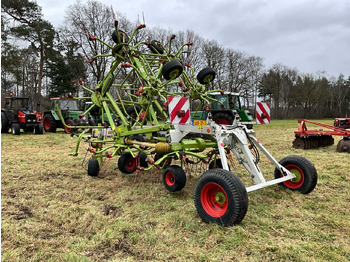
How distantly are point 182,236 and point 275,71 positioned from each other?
157 ft

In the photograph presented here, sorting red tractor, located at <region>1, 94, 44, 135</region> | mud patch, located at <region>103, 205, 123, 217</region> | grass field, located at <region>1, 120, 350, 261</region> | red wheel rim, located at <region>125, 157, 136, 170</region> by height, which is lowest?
mud patch, located at <region>103, 205, 123, 217</region>

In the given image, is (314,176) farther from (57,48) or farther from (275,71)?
(275,71)

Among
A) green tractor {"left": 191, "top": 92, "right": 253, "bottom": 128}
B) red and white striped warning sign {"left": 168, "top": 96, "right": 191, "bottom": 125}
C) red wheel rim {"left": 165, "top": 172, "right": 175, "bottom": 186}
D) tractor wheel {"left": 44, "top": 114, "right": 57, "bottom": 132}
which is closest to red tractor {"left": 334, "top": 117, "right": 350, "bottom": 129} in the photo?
green tractor {"left": 191, "top": 92, "right": 253, "bottom": 128}

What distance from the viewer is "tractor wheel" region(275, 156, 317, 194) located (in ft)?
12.1

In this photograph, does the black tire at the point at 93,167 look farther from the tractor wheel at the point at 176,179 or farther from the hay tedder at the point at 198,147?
the tractor wheel at the point at 176,179

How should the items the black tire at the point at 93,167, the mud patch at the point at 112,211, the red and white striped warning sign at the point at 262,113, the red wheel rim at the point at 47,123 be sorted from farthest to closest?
1. the red wheel rim at the point at 47,123
2. the black tire at the point at 93,167
3. the red and white striped warning sign at the point at 262,113
4. the mud patch at the point at 112,211

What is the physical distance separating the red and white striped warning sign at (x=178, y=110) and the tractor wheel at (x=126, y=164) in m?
1.92

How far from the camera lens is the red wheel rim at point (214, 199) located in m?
2.90

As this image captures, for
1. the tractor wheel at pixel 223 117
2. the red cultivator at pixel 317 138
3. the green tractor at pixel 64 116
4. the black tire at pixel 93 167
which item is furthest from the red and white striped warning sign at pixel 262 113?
the green tractor at pixel 64 116

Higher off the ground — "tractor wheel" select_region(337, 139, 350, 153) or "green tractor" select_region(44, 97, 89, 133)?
"green tractor" select_region(44, 97, 89, 133)

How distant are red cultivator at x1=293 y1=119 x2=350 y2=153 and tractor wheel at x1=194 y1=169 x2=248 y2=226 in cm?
616

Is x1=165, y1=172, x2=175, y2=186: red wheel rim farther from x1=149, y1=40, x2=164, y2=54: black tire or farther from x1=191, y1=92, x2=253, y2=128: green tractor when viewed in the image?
x1=191, y1=92, x2=253, y2=128: green tractor

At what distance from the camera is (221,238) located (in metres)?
2.53

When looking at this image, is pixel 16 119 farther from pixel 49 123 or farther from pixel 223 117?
pixel 223 117
